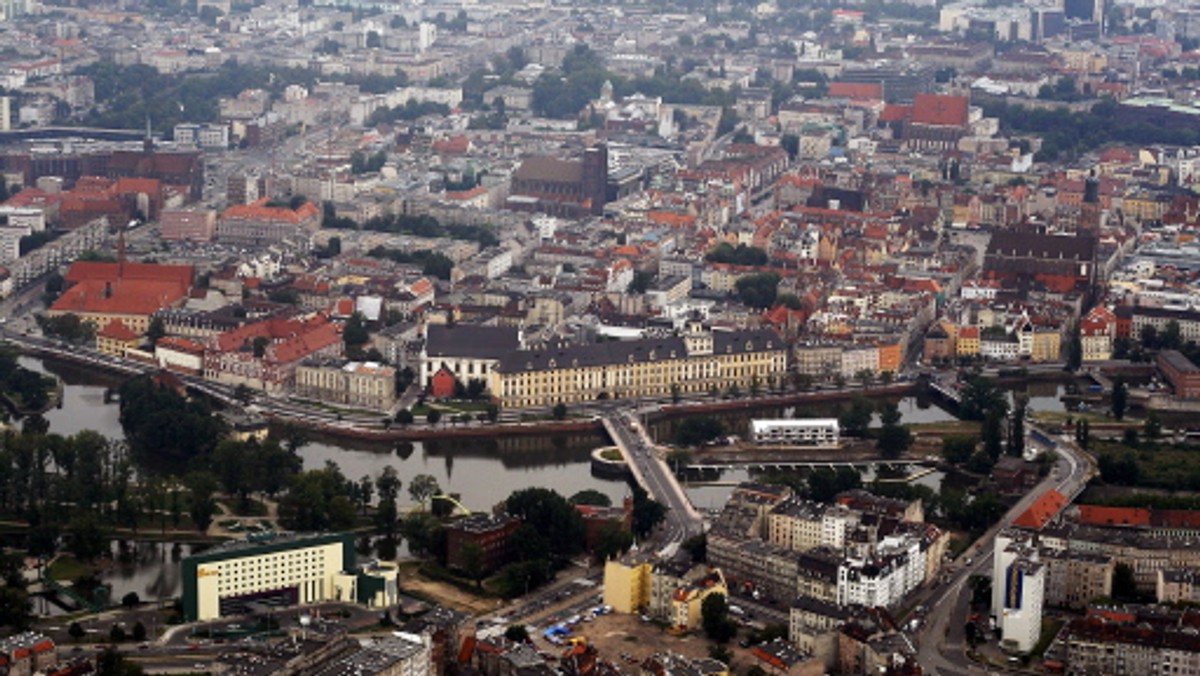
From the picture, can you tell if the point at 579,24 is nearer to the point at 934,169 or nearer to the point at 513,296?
the point at 934,169

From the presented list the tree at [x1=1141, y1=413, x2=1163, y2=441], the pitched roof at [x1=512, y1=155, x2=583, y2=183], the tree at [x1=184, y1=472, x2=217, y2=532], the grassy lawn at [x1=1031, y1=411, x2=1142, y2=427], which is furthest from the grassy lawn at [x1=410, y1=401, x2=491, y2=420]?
the pitched roof at [x1=512, y1=155, x2=583, y2=183]

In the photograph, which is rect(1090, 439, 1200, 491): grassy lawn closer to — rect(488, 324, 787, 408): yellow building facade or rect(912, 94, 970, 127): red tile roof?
rect(488, 324, 787, 408): yellow building facade

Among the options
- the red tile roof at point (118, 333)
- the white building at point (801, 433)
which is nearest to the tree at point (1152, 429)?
the white building at point (801, 433)

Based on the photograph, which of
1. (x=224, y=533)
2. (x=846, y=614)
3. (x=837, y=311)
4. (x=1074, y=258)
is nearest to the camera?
(x=846, y=614)

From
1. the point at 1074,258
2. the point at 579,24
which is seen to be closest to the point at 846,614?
the point at 1074,258

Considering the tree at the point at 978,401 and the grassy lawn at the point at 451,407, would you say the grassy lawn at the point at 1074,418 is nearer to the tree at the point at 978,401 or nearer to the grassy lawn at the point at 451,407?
the tree at the point at 978,401

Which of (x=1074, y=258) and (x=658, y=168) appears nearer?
(x=1074, y=258)
